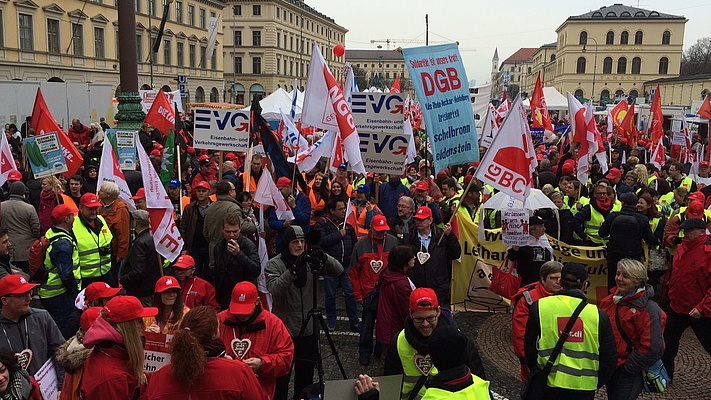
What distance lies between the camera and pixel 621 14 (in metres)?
91.6

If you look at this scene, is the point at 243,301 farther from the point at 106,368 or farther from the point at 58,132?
the point at 58,132

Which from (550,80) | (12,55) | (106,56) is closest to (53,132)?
(12,55)

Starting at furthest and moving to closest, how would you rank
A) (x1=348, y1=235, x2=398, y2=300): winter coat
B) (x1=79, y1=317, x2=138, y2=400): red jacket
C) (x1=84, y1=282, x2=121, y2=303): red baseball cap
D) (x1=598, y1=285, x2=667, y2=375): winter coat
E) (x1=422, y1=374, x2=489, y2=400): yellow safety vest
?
(x1=348, y1=235, x2=398, y2=300): winter coat < (x1=598, y1=285, x2=667, y2=375): winter coat < (x1=84, y1=282, x2=121, y2=303): red baseball cap < (x1=79, y1=317, x2=138, y2=400): red jacket < (x1=422, y1=374, x2=489, y2=400): yellow safety vest

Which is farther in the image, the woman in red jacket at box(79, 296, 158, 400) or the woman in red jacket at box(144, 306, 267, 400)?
the woman in red jacket at box(79, 296, 158, 400)

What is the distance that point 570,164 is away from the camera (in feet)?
34.8

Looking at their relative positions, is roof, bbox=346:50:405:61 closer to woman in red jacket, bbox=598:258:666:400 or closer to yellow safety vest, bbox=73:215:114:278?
yellow safety vest, bbox=73:215:114:278

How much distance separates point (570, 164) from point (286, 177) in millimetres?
5570

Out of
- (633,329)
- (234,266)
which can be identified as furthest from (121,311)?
(633,329)

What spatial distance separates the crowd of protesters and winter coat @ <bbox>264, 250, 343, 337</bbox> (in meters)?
0.01

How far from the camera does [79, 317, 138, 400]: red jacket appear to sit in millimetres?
3154

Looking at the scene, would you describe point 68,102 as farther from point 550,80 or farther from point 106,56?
point 550,80

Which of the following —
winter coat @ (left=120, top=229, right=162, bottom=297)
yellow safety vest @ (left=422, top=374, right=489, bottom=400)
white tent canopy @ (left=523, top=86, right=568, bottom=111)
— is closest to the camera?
yellow safety vest @ (left=422, top=374, right=489, bottom=400)

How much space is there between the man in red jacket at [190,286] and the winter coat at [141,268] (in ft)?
2.30

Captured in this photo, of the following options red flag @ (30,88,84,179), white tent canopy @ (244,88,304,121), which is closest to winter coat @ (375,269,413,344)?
red flag @ (30,88,84,179)
